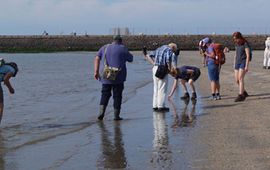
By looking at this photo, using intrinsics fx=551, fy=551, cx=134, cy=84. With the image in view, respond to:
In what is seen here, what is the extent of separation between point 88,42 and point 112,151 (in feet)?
256

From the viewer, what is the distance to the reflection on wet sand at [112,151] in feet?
23.3

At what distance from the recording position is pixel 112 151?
7.96 meters

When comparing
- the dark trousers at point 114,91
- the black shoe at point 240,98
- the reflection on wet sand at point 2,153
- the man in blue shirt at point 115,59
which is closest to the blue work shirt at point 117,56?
the man in blue shirt at point 115,59

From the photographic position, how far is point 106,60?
11.0 m

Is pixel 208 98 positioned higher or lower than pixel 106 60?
lower

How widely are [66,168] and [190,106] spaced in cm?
659

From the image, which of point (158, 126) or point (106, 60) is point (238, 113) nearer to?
point (158, 126)

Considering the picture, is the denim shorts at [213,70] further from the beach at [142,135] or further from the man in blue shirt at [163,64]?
the man in blue shirt at [163,64]

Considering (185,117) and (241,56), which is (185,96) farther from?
(185,117)

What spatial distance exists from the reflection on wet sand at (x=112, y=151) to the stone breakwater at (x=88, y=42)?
227ft

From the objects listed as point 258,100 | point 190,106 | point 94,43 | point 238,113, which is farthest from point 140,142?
point 94,43

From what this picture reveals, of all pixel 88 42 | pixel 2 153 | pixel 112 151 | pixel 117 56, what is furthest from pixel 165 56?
pixel 88 42

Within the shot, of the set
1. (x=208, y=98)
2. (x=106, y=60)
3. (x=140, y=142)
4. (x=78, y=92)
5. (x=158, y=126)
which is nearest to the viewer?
(x=140, y=142)

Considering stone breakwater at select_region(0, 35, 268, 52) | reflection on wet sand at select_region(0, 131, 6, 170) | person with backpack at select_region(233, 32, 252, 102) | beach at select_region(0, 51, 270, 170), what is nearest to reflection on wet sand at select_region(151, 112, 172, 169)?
beach at select_region(0, 51, 270, 170)
